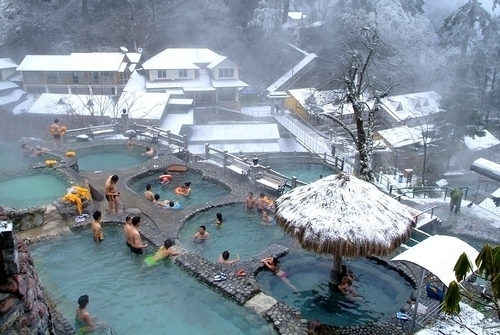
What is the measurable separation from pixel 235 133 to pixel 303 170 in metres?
9.37

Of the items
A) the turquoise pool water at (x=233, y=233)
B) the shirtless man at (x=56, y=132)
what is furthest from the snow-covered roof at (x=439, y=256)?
the shirtless man at (x=56, y=132)

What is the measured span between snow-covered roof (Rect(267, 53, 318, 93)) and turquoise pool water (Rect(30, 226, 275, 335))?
4322 centimetres

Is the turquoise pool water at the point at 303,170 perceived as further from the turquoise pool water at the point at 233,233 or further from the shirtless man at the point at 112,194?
the shirtless man at the point at 112,194

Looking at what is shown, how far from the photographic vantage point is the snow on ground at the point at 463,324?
9766 mm

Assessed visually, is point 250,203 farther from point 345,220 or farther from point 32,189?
point 32,189

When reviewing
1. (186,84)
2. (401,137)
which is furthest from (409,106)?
(186,84)

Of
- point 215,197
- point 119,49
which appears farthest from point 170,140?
point 119,49

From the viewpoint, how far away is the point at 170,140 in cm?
2523

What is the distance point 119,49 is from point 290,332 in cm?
5278

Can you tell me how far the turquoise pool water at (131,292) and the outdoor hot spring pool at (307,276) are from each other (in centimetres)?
183

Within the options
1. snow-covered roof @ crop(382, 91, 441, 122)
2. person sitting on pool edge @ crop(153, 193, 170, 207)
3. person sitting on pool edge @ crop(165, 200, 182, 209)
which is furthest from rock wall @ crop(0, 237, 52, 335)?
snow-covered roof @ crop(382, 91, 441, 122)

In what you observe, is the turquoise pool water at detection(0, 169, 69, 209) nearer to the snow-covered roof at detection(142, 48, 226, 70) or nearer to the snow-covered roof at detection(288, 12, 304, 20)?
the snow-covered roof at detection(142, 48, 226, 70)

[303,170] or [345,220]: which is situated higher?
[345,220]

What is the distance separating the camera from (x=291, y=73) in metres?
55.8
